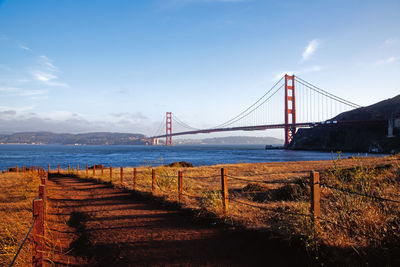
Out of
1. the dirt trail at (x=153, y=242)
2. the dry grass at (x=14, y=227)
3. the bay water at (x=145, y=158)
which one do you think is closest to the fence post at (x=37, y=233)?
the dry grass at (x=14, y=227)

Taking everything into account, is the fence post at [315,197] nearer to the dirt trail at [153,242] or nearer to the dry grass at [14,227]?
the dirt trail at [153,242]

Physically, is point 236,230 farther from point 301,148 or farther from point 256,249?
point 301,148

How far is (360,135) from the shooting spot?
229ft

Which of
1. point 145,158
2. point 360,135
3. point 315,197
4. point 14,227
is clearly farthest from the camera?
point 360,135

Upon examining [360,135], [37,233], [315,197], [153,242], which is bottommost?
[153,242]

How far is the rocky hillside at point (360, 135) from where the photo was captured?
5641 centimetres

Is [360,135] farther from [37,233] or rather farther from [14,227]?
[37,233]

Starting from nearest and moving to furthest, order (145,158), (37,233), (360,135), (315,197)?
(37,233)
(315,197)
(145,158)
(360,135)

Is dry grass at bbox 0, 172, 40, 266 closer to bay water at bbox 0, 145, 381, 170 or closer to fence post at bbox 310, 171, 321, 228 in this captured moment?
fence post at bbox 310, 171, 321, 228

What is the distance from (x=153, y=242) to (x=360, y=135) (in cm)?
7875

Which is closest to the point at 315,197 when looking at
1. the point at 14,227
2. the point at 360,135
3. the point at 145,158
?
the point at 14,227

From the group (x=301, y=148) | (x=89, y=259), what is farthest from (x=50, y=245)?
(x=301, y=148)

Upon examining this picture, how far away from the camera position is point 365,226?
3959mm

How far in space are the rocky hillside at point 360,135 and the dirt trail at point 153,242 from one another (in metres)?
60.9
